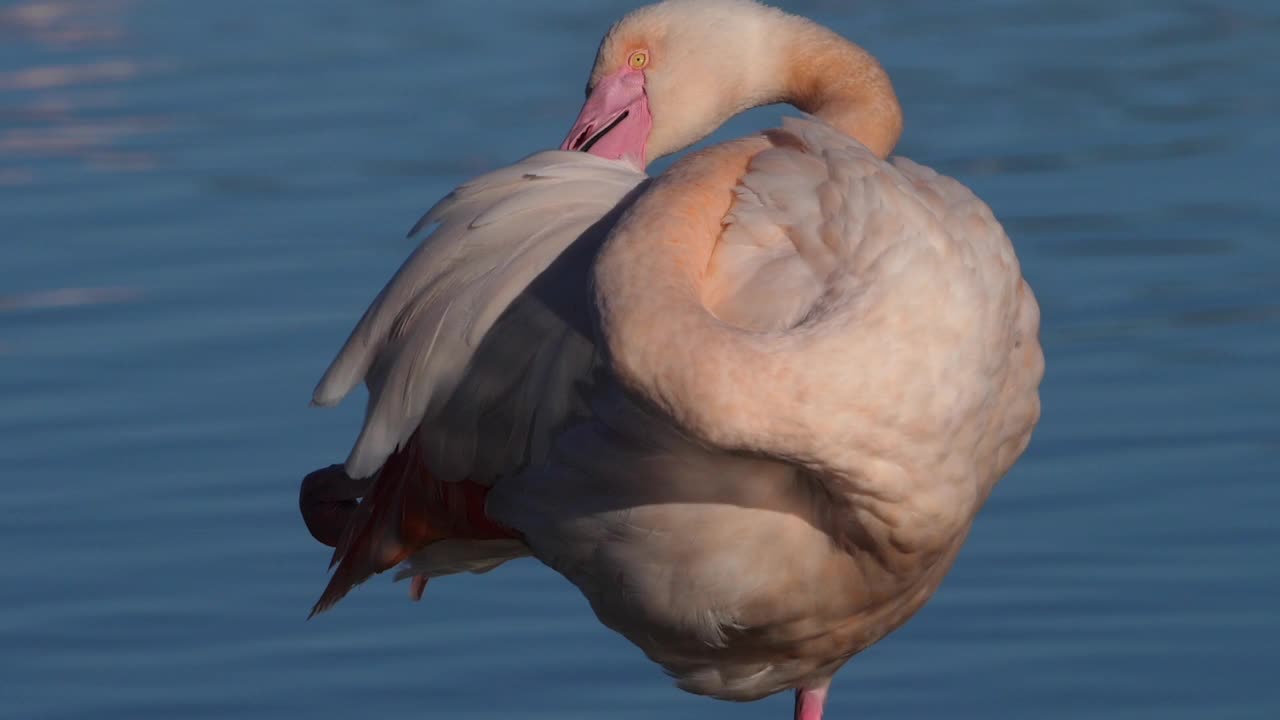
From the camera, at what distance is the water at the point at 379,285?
5.91 meters

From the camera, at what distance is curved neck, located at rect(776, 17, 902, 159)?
16.4 feet

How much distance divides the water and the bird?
0.90 m

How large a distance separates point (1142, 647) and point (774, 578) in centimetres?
205

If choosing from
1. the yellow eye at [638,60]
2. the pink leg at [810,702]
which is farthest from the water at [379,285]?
the yellow eye at [638,60]

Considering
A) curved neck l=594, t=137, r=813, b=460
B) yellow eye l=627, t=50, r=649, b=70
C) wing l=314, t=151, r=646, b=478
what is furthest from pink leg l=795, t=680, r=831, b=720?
curved neck l=594, t=137, r=813, b=460

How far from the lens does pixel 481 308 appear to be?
14.5ft

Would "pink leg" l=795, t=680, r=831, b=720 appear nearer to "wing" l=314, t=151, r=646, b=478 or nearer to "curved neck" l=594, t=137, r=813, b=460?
"wing" l=314, t=151, r=646, b=478

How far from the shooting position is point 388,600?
6527 mm

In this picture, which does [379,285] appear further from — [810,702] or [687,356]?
[687,356]

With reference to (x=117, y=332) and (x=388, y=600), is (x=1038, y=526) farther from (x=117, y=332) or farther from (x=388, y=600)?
(x=117, y=332)

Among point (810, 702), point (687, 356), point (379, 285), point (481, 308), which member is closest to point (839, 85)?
point (481, 308)

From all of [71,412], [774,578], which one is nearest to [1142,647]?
[774,578]

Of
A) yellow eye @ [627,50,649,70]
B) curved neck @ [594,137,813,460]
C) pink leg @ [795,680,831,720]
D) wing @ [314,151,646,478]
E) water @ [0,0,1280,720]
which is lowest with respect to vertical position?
water @ [0,0,1280,720]

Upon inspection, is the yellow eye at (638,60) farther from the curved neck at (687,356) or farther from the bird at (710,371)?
the curved neck at (687,356)
